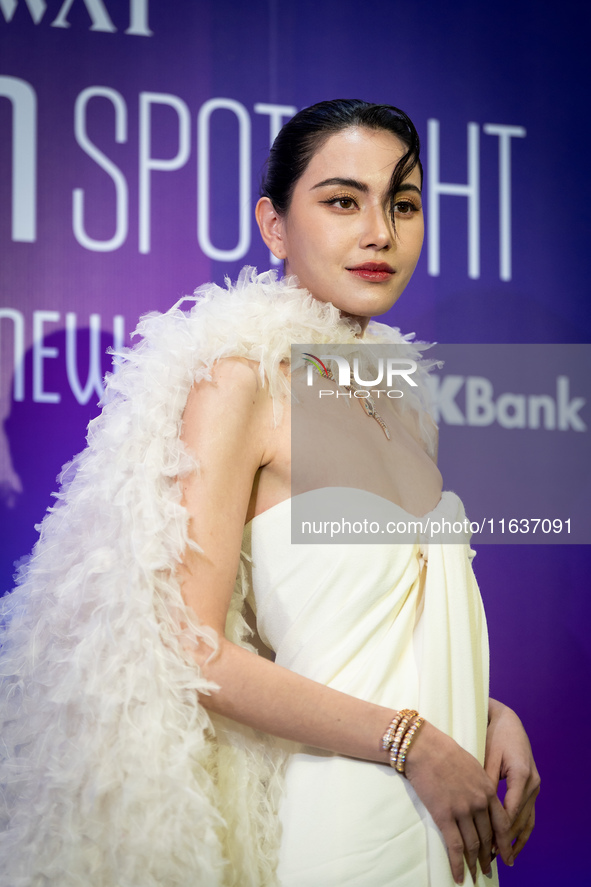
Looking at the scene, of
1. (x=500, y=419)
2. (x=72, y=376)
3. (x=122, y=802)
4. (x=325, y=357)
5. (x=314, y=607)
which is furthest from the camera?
(x=500, y=419)

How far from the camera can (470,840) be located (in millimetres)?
863

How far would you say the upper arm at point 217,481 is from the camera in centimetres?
84

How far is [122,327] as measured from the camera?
167cm

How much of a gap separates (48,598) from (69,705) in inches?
5.0

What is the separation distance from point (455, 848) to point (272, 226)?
790mm

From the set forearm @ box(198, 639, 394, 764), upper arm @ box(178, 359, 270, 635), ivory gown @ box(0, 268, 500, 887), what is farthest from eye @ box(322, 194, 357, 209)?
forearm @ box(198, 639, 394, 764)

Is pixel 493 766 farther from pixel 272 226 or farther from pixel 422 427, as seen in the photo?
pixel 272 226

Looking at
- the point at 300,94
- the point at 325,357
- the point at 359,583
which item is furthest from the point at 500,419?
the point at 359,583

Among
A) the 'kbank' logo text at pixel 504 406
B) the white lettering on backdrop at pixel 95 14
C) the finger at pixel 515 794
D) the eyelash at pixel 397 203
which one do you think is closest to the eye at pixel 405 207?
the eyelash at pixel 397 203

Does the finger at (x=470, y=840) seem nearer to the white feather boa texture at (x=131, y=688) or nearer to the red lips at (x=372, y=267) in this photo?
the white feather boa texture at (x=131, y=688)

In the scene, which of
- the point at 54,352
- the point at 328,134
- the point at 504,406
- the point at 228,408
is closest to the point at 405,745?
the point at 228,408

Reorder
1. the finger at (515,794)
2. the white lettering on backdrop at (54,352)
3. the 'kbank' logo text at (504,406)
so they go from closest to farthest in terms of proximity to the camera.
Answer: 1. the finger at (515,794)
2. the white lettering on backdrop at (54,352)
3. the 'kbank' logo text at (504,406)

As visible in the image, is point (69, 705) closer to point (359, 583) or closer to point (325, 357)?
point (359, 583)

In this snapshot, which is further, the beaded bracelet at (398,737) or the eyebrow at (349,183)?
the eyebrow at (349,183)
